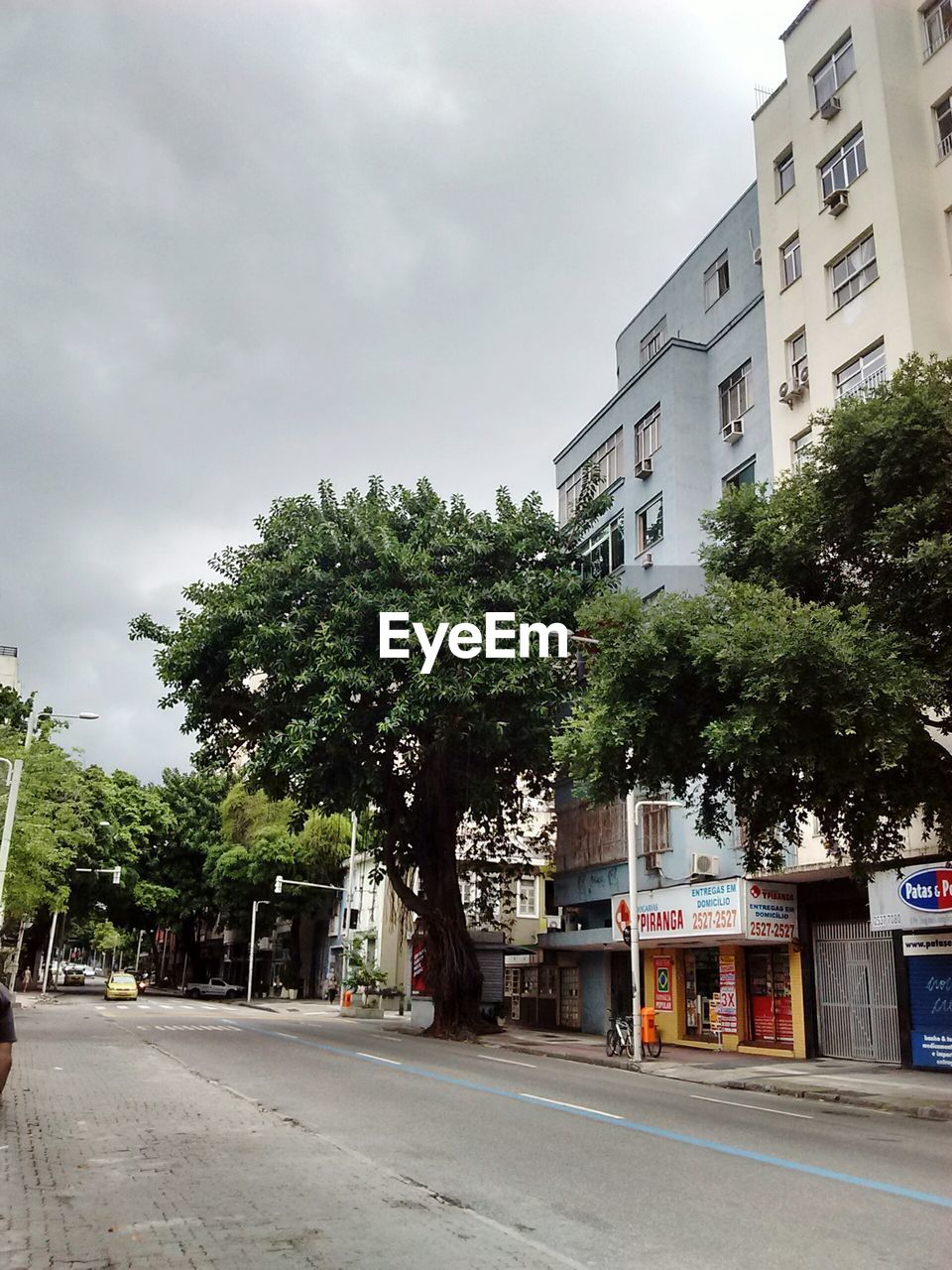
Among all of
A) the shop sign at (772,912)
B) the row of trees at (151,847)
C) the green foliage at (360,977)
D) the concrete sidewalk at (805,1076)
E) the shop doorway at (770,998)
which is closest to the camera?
the concrete sidewalk at (805,1076)

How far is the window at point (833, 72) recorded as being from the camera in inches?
909

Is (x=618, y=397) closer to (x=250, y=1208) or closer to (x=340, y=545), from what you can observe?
(x=340, y=545)

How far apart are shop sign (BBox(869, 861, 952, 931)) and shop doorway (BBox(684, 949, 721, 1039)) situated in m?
6.73

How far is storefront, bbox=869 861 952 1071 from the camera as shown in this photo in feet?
61.7

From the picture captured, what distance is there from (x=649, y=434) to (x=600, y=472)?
2698 mm

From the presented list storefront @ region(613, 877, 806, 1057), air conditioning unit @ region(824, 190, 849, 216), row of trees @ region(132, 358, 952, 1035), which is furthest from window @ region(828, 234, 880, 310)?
storefront @ region(613, 877, 806, 1057)

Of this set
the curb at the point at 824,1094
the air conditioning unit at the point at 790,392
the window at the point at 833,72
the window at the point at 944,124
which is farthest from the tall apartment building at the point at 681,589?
the window at the point at 944,124

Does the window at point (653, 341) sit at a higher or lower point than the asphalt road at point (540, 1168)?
higher

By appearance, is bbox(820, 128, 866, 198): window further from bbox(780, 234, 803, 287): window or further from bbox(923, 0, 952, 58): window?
bbox(923, 0, 952, 58): window

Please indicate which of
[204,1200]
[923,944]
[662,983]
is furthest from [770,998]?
[204,1200]

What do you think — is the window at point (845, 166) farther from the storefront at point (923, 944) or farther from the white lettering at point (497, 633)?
the storefront at point (923, 944)

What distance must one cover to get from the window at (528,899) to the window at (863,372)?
1077 inches

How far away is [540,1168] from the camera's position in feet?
27.7

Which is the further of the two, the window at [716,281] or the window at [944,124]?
the window at [716,281]
